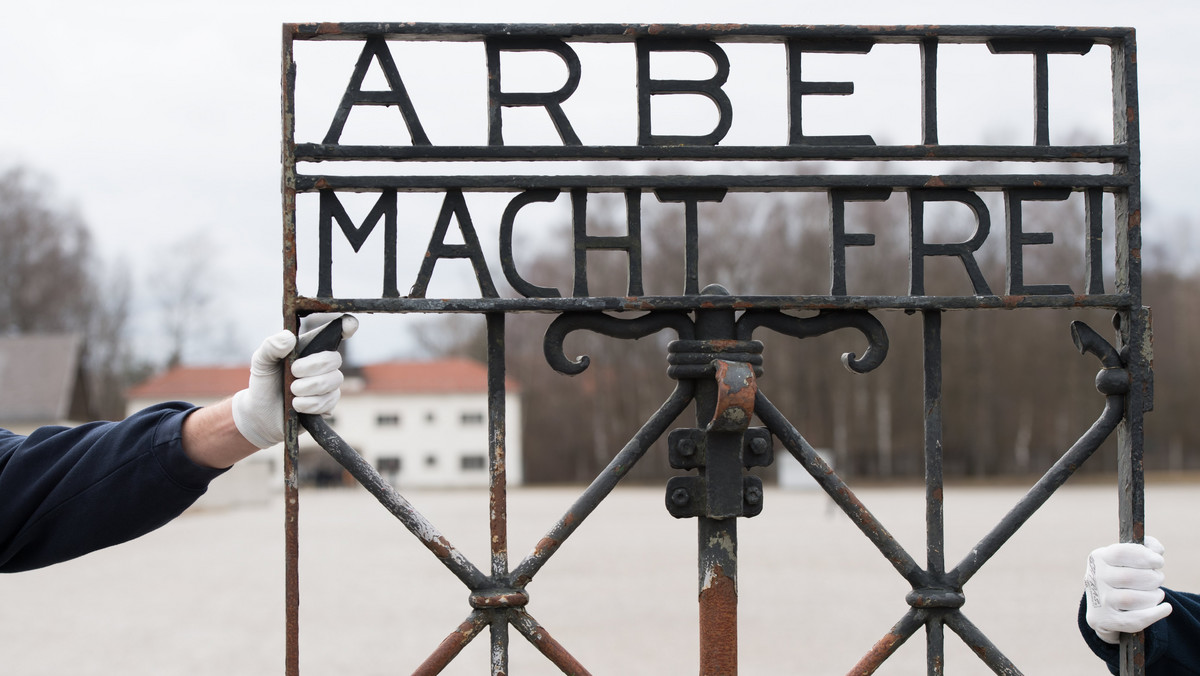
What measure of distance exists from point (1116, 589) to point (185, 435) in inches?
73.2

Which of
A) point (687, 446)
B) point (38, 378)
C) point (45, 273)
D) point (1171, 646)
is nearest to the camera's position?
point (687, 446)

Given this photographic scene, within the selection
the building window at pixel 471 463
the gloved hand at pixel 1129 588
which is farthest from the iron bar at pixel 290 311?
the building window at pixel 471 463

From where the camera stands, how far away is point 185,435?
6.92 feet

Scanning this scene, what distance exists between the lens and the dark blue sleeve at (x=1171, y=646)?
2078 millimetres

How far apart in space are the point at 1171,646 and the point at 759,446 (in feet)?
3.09

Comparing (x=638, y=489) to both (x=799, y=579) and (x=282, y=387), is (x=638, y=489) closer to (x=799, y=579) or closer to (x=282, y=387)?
(x=799, y=579)

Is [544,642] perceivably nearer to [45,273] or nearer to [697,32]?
[697,32]

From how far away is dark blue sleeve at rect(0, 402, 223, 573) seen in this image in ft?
6.89

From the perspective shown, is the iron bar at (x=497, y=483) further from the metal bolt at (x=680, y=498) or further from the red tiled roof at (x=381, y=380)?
the red tiled roof at (x=381, y=380)

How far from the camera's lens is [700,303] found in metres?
1.97

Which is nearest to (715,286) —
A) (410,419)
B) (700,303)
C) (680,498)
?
(700,303)

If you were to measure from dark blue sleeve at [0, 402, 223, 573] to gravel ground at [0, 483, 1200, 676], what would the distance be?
5.92 m

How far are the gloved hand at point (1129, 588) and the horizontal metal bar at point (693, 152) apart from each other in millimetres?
770

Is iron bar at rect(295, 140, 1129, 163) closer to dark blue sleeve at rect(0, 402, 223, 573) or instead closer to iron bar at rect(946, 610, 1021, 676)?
dark blue sleeve at rect(0, 402, 223, 573)
